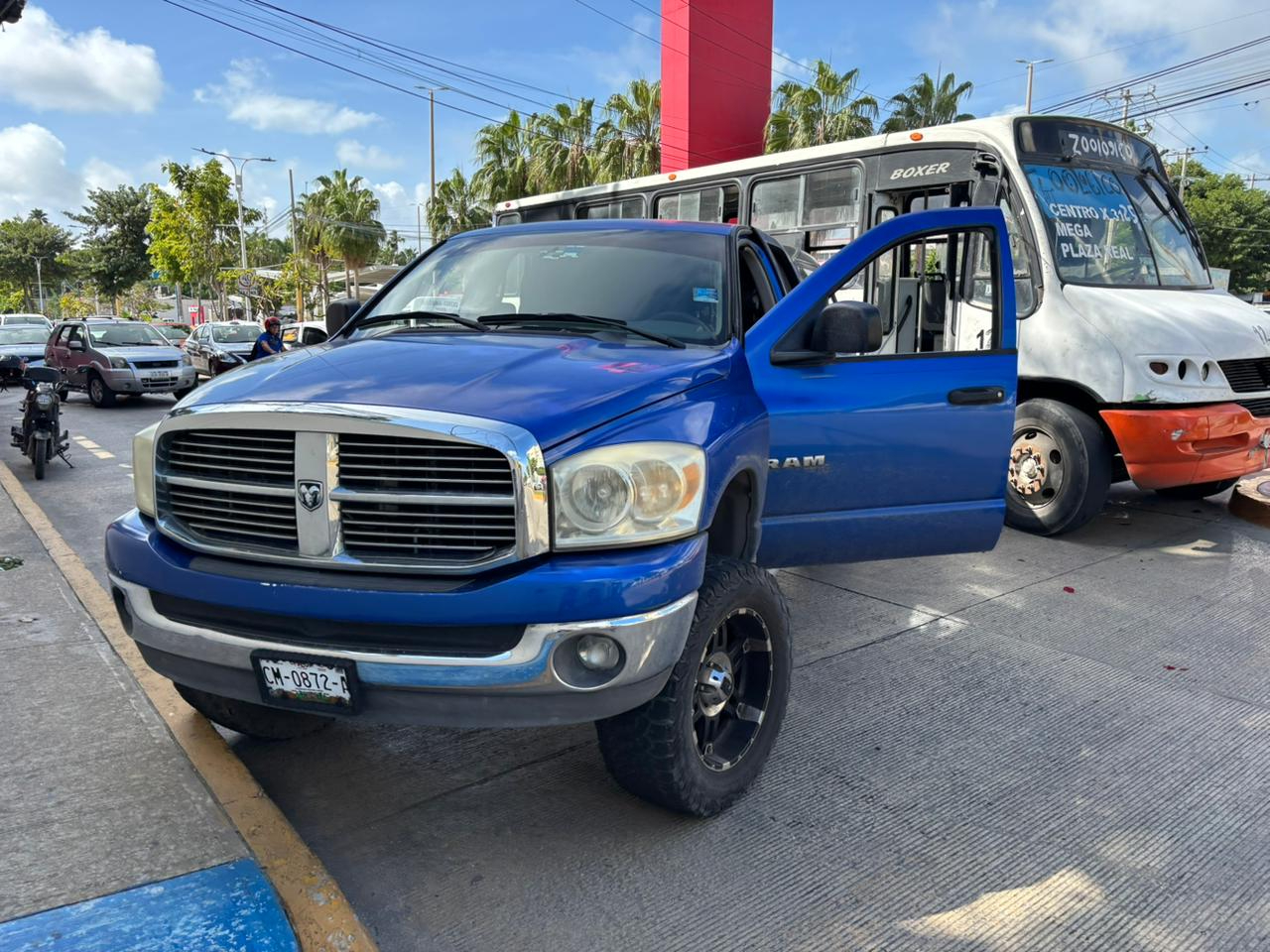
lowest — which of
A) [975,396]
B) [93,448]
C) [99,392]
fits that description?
[93,448]

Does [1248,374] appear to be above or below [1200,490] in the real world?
above

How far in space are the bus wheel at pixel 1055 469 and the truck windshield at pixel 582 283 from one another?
12.6 feet

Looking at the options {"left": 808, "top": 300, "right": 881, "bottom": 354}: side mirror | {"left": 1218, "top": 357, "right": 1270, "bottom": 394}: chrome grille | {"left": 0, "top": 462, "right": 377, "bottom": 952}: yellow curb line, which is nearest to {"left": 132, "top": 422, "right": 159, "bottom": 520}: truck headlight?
{"left": 0, "top": 462, "right": 377, "bottom": 952}: yellow curb line

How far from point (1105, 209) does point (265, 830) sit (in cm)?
716

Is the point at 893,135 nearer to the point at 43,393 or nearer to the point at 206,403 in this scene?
the point at 206,403

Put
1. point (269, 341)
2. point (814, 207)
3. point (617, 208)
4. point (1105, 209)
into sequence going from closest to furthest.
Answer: point (1105, 209), point (814, 207), point (617, 208), point (269, 341)

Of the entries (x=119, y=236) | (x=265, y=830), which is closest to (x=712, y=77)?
(x=265, y=830)

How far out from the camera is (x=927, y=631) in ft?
16.3

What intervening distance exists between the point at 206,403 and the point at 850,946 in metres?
2.32

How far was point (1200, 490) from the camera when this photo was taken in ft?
26.7

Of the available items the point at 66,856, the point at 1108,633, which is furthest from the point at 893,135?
the point at 66,856

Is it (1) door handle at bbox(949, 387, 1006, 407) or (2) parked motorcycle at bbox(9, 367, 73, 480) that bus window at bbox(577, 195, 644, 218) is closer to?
(2) parked motorcycle at bbox(9, 367, 73, 480)

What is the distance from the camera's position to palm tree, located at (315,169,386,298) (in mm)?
54281

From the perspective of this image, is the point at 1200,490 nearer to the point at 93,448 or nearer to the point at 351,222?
the point at 93,448
